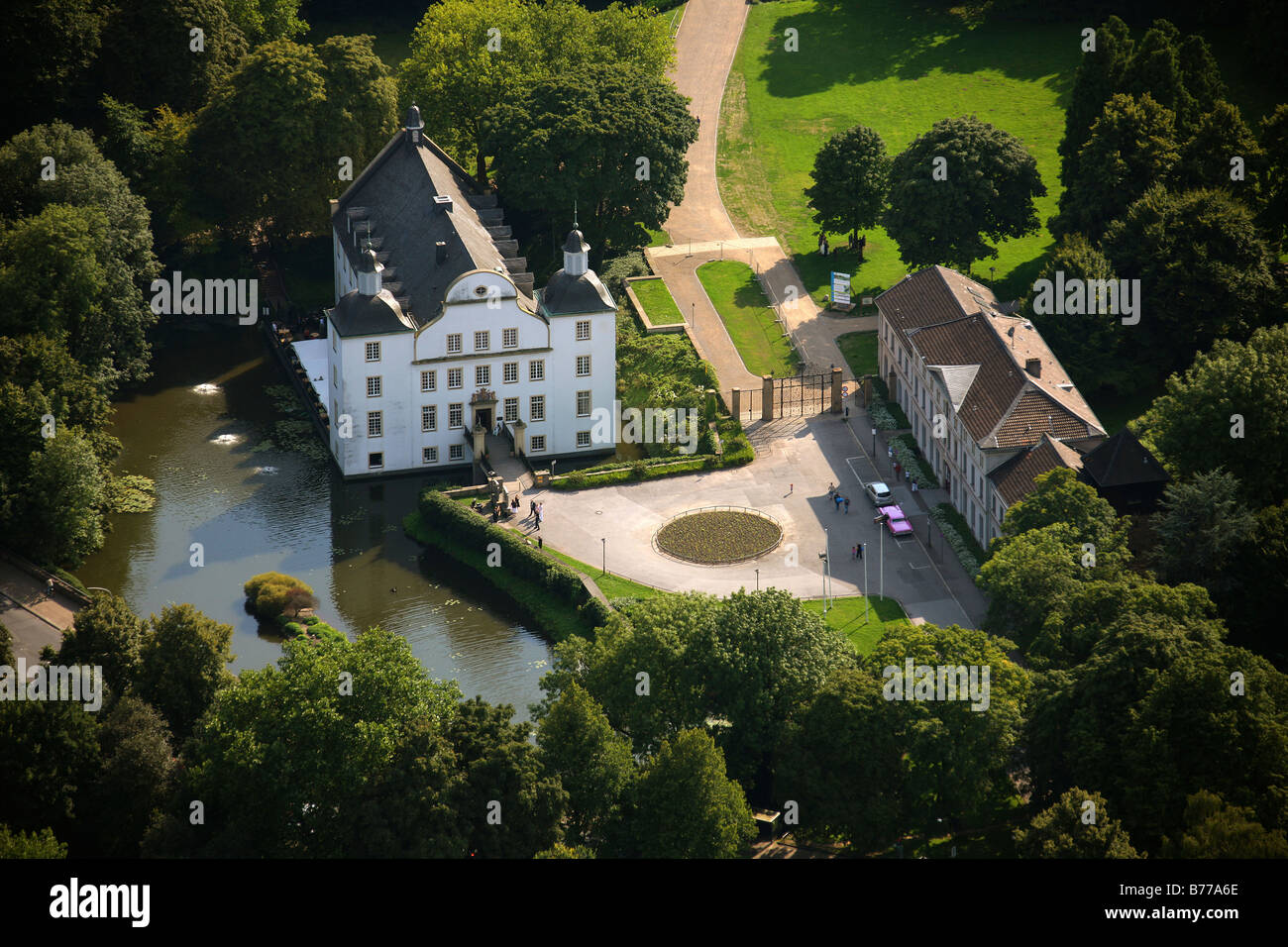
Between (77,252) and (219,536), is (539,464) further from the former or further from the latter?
(77,252)

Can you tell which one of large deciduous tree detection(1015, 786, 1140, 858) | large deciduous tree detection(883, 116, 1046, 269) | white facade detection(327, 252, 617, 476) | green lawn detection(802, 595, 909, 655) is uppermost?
large deciduous tree detection(883, 116, 1046, 269)

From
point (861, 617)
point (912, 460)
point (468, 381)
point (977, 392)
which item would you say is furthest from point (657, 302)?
point (861, 617)

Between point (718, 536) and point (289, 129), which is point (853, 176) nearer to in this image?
point (718, 536)

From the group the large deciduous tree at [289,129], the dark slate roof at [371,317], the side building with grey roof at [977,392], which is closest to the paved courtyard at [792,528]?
the side building with grey roof at [977,392]

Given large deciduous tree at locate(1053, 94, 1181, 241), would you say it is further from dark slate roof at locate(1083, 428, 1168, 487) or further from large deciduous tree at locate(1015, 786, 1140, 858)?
large deciduous tree at locate(1015, 786, 1140, 858)

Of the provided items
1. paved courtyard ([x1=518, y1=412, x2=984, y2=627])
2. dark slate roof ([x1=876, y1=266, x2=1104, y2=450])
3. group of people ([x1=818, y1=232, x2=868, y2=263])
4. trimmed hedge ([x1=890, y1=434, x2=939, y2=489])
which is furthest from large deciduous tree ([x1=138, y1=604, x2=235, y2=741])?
group of people ([x1=818, y1=232, x2=868, y2=263])

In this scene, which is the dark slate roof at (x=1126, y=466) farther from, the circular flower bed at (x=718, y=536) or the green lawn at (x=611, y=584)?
the green lawn at (x=611, y=584)
